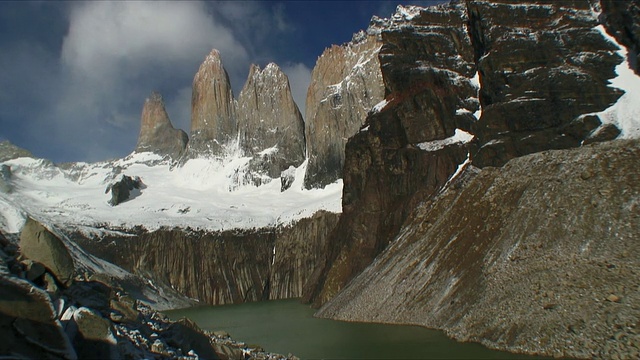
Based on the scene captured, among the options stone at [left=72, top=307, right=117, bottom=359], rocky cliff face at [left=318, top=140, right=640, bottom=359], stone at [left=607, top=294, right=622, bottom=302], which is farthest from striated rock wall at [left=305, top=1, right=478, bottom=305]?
stone at [left=72, top=307, right=117, bottom=359]

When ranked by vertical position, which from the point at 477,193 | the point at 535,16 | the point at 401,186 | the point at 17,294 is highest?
the point at 535,16

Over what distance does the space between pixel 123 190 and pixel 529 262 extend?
9490cm

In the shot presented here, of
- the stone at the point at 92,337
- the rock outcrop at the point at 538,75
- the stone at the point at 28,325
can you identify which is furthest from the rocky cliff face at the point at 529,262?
the stone at the point at 28,325

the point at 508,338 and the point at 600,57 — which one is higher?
the point at 600,57

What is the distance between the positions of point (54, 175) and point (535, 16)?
12235 centimetres

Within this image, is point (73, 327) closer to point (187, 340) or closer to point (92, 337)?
point (92, 337)

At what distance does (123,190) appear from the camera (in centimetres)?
11031

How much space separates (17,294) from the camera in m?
10.8

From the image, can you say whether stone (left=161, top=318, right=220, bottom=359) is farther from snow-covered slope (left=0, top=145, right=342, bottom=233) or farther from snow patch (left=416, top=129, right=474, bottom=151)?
snow-covered slope (left=0, top=145, right=342, bottom=233)

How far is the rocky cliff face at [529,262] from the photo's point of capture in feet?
76.8

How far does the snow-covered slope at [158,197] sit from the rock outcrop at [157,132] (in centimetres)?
381

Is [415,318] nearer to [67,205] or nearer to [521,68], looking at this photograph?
[521,68]

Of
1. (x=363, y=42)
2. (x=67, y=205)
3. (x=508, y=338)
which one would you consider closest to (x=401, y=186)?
(x=508, y=338)

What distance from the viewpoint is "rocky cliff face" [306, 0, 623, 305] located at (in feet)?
148
